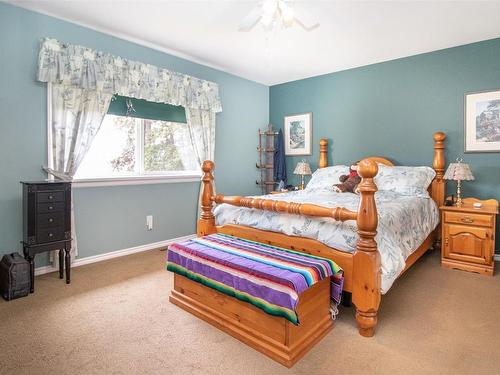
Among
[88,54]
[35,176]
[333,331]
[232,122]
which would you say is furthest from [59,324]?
[232,122]

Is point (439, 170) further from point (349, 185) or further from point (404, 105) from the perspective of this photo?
point (349, 185)

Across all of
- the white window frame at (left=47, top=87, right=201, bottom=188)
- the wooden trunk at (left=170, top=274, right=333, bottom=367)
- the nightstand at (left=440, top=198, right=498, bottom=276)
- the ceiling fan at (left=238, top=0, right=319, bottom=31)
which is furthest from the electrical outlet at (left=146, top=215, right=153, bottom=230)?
the nightstand at (left=440, top=198, right=498, bottom=276)

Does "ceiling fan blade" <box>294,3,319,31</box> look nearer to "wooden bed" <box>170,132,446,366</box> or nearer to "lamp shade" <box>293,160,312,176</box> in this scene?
"wooden bed" <box>170,132,446,366</box>

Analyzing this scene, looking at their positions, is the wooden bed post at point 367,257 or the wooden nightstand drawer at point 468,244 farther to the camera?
the wooden nightstand drawer at point 468,244

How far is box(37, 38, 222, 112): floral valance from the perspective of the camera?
2863mm

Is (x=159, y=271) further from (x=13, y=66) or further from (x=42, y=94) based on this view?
(x=13, y=66)

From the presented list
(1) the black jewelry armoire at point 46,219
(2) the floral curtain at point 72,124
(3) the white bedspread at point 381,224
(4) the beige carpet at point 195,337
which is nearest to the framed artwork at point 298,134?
Answer: (3) the white bedspread at point 381,224

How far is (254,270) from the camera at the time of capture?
1.83 meters

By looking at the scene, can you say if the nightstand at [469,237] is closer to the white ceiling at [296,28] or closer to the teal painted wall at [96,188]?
the white ceiling at [296,28]

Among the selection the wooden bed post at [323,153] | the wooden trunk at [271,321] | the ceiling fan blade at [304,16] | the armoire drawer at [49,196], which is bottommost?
the wooden trunk at [271,321]

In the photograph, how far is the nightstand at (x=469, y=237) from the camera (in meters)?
2.99

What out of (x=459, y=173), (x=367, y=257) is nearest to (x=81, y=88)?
(x=367, y=257)

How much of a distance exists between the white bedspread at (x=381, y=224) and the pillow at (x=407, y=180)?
13 centimetres

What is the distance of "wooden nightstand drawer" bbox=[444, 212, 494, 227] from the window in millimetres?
2972
